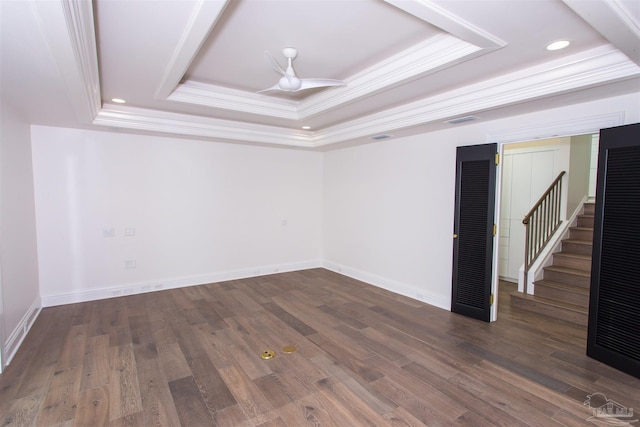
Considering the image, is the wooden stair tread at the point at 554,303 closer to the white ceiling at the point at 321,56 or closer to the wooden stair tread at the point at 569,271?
the wooden stair tread at the point at 569,271

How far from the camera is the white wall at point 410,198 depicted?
353 centimetres

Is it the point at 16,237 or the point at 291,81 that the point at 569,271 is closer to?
the point at 291,81

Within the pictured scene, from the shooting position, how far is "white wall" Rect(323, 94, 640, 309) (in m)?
3.53

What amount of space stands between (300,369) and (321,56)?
2913 millimetres

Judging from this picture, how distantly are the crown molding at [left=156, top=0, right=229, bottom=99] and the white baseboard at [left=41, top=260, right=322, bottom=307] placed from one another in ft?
10.2

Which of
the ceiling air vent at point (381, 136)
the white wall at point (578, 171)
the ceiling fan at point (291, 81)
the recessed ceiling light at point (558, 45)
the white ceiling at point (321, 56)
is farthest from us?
the white wall at point (578, 171)

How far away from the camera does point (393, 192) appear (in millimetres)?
5105

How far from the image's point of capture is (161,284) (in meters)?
5.06

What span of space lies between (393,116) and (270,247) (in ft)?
10.9

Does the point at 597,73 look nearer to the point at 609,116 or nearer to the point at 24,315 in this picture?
the point at 609,116

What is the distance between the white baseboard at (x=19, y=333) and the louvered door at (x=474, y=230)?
15.6 ft

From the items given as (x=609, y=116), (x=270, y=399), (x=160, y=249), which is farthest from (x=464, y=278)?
(x=160, y=249)

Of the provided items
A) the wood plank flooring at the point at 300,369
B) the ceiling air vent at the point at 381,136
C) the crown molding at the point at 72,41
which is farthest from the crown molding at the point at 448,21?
the wood plank flooring at the point at 300,369

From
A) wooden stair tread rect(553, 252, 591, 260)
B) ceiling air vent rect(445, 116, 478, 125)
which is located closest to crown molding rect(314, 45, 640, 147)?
ceiling air vent rect(445, 116, 478, 125)
